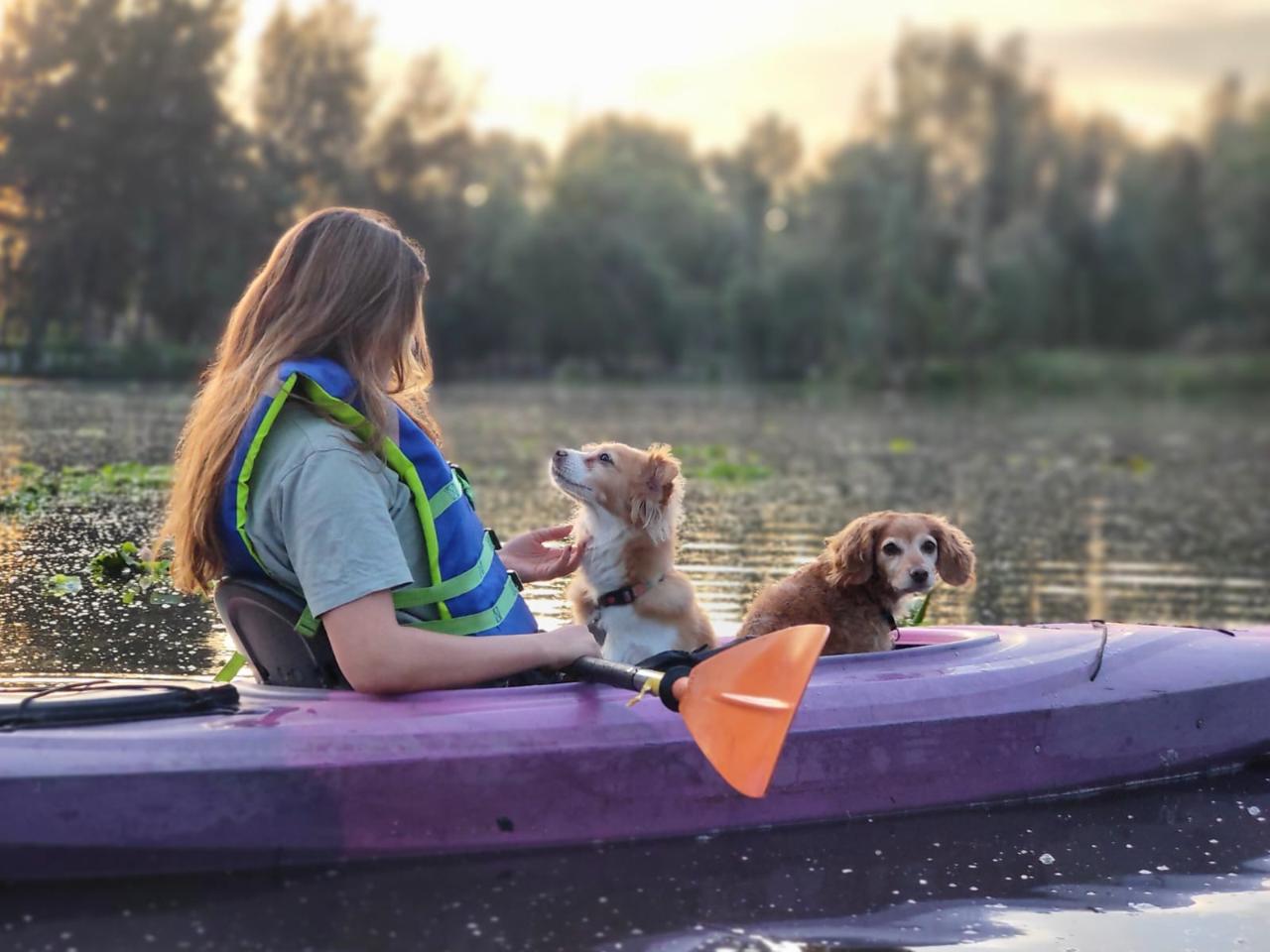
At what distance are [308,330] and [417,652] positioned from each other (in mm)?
783

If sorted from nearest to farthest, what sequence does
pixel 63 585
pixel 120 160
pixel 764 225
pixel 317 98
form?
1. pixel 63 585
2. pixel 120 160
3. pixel 317 98
4. pixel 764 225

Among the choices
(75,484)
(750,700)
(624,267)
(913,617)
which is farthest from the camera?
(624,267)

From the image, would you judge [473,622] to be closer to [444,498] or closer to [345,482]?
[444,498]

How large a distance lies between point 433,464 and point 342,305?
1.40ft

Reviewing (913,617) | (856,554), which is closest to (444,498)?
(856,554)

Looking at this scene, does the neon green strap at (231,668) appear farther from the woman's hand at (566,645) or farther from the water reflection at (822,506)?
the water reflection at (822,506)

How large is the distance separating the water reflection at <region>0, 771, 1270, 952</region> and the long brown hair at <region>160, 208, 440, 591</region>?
Answer: 0.81 metres

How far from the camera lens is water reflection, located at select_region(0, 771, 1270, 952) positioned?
10.8 feet

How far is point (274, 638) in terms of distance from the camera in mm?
3645

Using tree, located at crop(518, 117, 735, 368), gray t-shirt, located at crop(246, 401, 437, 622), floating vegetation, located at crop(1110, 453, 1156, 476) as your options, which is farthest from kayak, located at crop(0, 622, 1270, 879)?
tree, located at crop(518, 117, 735, 368)

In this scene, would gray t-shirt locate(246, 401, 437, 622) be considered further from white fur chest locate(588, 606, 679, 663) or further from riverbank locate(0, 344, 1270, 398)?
riverbank locate(0, 344, 1270, 398)

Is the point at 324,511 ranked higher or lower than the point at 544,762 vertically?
higher

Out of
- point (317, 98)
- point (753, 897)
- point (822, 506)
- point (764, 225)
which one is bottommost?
point (822, 506)

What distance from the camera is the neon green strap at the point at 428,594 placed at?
139 inches
